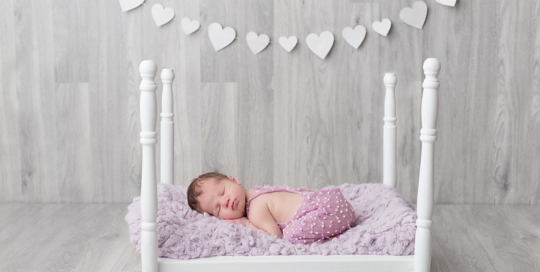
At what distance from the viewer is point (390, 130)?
1917 millimetres

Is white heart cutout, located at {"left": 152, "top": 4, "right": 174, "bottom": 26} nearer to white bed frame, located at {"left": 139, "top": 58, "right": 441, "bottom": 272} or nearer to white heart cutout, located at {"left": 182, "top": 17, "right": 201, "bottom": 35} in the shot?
white heart cutout, located at {"left": 182, "top": 17, "right": 201, "bottom": 35}

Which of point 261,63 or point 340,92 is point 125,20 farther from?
point 340,92

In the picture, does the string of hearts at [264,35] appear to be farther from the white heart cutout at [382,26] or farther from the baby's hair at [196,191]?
the baby's hair at [196,191]

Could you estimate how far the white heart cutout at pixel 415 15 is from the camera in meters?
2.21

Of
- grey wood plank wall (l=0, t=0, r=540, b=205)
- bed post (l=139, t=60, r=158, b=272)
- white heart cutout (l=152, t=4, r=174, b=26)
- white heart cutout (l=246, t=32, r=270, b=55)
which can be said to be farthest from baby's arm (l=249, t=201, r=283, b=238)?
white heart cutout (l=152, t=4, r=174, b=26)

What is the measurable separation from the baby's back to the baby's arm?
0.01 m

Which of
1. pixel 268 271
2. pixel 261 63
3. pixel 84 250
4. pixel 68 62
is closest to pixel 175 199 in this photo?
pixel 84 250

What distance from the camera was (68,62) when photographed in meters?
2.28

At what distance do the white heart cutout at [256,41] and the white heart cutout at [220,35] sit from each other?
0.07 metres

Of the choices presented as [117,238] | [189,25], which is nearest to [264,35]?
[189,25]

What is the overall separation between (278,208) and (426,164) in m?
0.47

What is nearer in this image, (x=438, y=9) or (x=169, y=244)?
(x=169, y=244)

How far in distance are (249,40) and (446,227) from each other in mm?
1074

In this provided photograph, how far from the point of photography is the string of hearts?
2.22 meters
